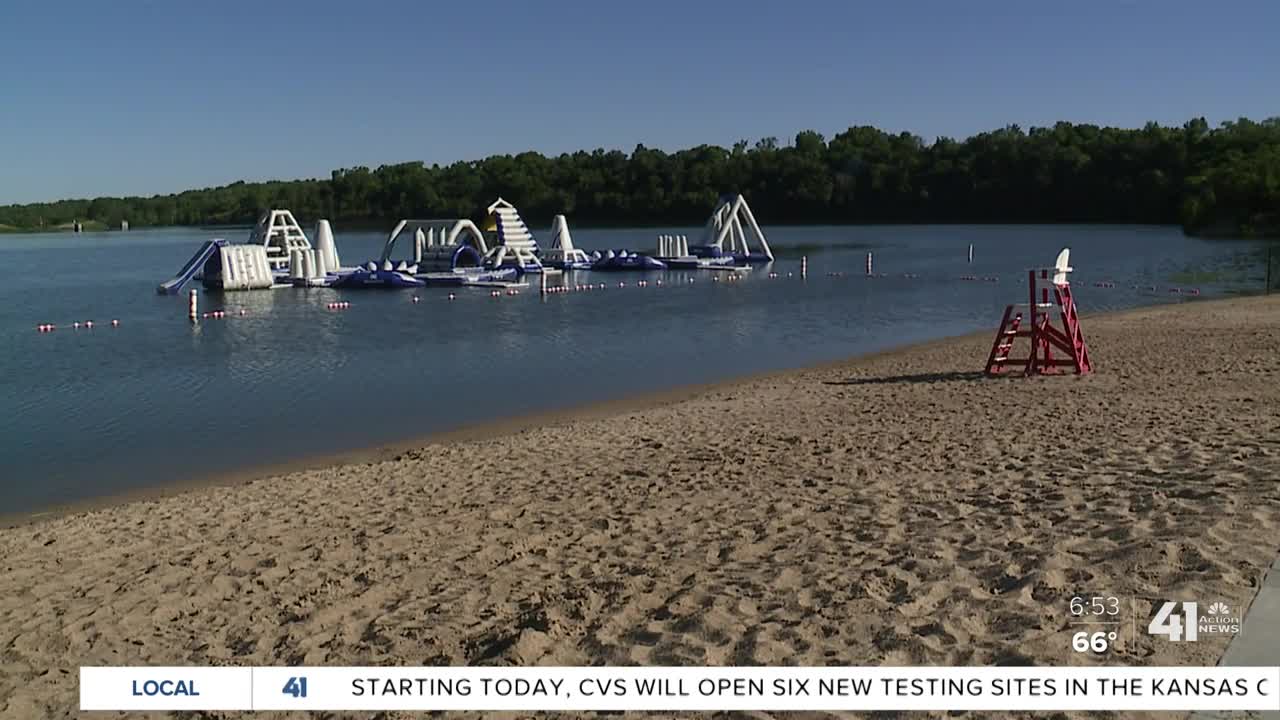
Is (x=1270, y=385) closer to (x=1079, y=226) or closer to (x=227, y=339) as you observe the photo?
(x=227, y=339)

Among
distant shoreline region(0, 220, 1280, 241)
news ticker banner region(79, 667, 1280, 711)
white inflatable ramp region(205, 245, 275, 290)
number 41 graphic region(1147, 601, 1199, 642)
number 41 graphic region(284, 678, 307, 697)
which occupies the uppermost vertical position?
distant shoreline region(0, 220, 1280, 241)

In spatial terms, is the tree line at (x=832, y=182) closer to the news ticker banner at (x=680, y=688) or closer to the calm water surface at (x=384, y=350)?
the calm water surface at (x=384, y=350)

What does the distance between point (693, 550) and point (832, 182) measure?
10975cm

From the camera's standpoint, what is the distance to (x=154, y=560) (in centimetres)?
642

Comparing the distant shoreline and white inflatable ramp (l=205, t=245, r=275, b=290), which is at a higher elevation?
the distant shoreline

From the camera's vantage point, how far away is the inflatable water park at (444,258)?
125 ft

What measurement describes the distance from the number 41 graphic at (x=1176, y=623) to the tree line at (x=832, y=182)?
271 ft

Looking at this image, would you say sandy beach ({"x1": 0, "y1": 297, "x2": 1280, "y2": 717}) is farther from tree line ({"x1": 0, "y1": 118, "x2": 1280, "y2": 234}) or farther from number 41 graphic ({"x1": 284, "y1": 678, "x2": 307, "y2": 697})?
tree line ({"x1": 0, "y1": 118, "x2": 1280, "y2": 234})

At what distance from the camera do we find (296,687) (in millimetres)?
4297

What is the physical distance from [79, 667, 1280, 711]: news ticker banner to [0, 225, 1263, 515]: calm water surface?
21.1 ft

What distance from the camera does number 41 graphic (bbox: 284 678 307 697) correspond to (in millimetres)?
4240

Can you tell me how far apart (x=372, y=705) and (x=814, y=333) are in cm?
2007

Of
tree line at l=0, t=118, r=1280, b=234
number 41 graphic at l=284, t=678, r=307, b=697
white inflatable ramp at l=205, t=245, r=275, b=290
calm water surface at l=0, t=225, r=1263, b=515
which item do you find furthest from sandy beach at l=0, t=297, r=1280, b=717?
tree line at l=0, t=118, r=1280, b=234

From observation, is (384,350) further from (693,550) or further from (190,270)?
(190,270)
